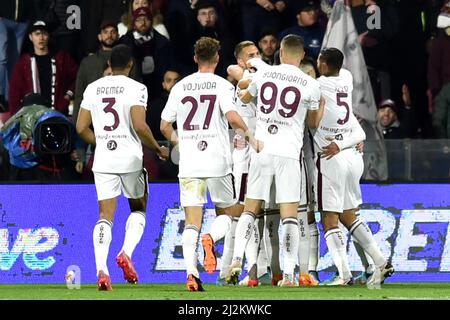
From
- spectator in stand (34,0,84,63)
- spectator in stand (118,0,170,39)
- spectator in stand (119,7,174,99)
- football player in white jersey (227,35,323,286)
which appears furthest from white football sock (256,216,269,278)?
spectator in stand (34,0,84,63)

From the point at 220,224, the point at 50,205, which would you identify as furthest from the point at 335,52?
the point at 50,205

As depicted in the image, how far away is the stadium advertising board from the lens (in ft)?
55.3

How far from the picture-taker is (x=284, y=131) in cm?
1468

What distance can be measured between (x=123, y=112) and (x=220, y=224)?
1.37 m

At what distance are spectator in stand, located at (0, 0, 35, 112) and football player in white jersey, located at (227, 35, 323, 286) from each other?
206 inches

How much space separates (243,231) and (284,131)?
0.99 m

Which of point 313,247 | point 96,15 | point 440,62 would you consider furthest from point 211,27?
point 313,247

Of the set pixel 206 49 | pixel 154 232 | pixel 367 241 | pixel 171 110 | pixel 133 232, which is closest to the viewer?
pixel 206 49

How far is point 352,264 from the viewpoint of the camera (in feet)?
55.6

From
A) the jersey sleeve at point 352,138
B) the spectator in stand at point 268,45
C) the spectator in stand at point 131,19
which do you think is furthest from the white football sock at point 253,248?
the spectator in stand at point 131,19

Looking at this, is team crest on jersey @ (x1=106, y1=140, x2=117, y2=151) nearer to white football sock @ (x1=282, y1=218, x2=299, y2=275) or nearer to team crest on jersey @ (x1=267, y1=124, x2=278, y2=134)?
team crest on jersey @ (x1=267, y1=124, x2=278, y2=134)

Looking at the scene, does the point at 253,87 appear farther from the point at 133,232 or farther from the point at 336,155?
the point at 133,232

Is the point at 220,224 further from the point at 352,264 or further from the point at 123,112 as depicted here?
the point at 352,264

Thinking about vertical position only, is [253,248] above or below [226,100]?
below
